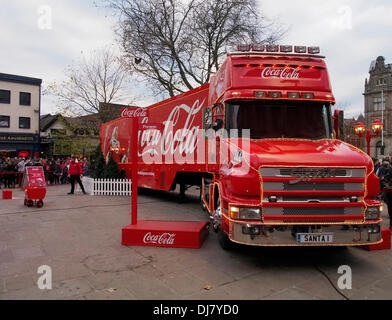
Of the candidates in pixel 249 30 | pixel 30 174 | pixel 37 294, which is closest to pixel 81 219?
pixel 30 174

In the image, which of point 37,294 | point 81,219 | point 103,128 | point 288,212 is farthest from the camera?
point 103,128

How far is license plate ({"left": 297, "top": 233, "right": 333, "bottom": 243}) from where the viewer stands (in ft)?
15.3

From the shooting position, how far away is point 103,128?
1792 cm

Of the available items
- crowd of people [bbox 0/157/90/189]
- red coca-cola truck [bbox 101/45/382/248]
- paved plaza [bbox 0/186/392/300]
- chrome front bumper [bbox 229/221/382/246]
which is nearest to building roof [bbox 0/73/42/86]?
crowd of people [bbox 0/157/90/189]

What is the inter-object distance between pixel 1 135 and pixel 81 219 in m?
31.9

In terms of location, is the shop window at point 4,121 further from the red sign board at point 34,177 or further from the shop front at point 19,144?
the red sign board at point 34,177

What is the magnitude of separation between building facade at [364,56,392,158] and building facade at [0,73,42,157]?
2090 inches

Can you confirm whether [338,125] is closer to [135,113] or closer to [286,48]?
[286,48]

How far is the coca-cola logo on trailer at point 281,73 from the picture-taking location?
606 cm

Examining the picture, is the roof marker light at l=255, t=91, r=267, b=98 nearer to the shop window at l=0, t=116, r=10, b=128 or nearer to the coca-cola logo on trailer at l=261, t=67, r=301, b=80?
the coca-cola logo on trailer at l=261, t=67, r=301, b=80

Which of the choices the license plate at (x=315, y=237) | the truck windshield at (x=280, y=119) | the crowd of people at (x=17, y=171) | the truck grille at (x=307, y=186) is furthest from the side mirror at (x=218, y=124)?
the crowd of people at (x=17, y=171)

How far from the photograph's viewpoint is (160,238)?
6.26 metres

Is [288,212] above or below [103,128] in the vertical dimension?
below

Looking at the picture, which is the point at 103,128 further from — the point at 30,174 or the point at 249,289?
the point at 249,289
